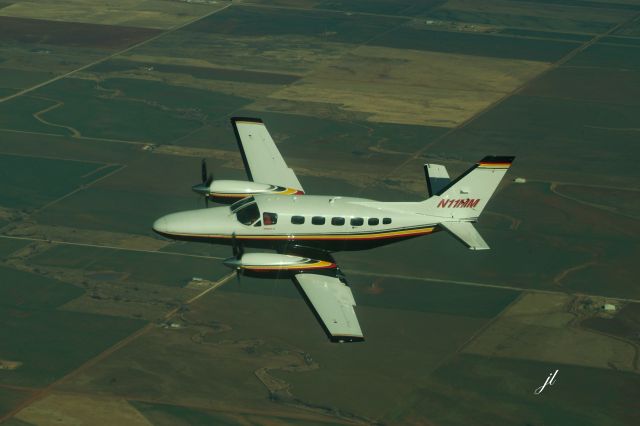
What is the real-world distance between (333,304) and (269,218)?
7.20m

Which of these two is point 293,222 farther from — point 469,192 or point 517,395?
point 517,395

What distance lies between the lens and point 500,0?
5846 inches

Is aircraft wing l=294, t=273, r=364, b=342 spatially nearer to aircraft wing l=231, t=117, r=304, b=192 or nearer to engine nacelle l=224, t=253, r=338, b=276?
engine nacelle l=224, t=253, r=338, b=276

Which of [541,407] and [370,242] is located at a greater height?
[370,242]

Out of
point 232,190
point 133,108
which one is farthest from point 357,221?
point 133,108

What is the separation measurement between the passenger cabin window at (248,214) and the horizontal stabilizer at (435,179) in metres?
10.3

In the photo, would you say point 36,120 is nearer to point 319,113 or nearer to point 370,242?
point 319,113

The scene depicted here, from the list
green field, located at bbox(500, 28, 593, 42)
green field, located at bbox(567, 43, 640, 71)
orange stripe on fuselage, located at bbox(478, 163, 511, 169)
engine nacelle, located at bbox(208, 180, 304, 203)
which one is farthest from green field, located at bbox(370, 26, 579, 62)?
engine nacelle, located at bbox(208, 180, 304, 203)

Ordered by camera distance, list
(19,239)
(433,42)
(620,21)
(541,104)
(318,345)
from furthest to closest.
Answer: (620,21) < (433,42) < (541,104) < (19,239) < (318,345)

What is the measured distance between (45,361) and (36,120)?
40.9 meters

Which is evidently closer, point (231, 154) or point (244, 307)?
point (244, 307)

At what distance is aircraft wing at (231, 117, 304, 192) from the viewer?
74.8 meters

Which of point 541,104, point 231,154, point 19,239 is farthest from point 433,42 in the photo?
point 19,239

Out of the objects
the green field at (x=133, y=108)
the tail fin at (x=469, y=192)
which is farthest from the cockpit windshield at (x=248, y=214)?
the green field at (x=133, y=108)
